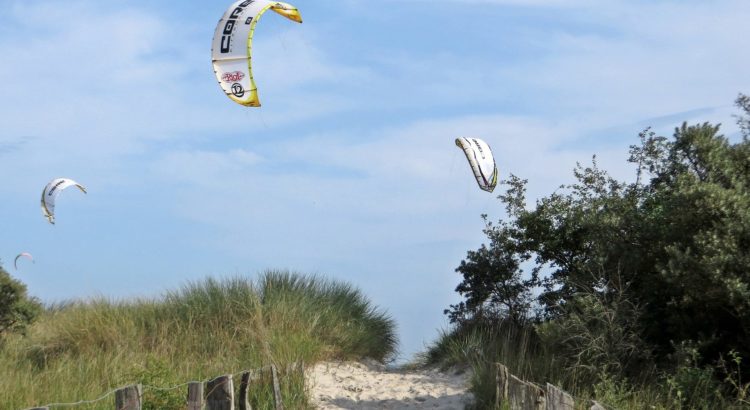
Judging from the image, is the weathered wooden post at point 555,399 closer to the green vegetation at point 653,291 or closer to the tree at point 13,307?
the green vegetation at point 653,291

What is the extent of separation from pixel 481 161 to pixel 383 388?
12.2 feet

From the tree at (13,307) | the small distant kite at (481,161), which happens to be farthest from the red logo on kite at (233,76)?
the tree at (13,307)

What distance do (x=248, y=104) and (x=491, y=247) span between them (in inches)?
206

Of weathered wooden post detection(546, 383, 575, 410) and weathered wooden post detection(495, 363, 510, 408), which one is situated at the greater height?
weathered wooden post detection(495, 363, 510, 408)

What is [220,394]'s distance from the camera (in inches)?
303

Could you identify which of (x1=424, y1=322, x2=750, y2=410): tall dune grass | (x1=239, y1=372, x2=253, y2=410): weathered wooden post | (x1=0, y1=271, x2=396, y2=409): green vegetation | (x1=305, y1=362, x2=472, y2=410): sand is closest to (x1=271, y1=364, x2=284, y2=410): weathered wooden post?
(x1=0, y1=271, x2=396, y2=409): green vegetation

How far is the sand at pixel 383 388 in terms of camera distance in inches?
414

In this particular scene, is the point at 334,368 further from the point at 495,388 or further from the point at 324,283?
the point at 495,388

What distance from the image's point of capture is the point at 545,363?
10.4 meters

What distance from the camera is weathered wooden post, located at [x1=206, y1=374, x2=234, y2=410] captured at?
765 centimetres

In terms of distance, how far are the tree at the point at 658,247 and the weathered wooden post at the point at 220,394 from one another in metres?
4.59

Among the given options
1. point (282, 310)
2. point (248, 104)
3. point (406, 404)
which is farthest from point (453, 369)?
point (248, 104)

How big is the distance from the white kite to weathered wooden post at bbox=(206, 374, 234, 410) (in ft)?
12.0

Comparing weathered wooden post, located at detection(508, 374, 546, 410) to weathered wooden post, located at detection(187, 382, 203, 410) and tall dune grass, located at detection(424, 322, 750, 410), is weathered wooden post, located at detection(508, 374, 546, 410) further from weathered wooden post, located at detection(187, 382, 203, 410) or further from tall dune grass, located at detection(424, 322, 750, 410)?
weathered wooden post, located at detection(187, 382, 203, 410)
